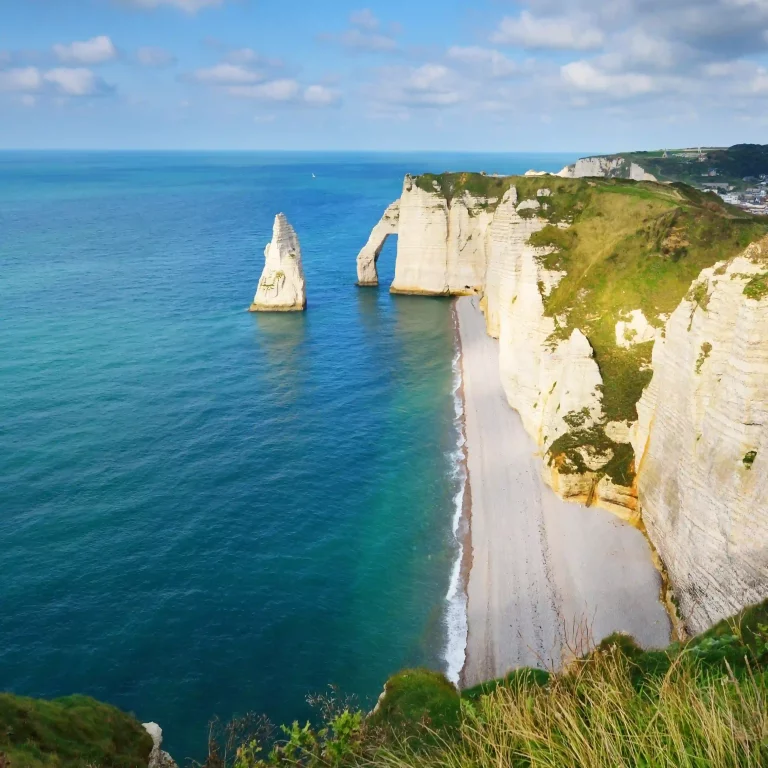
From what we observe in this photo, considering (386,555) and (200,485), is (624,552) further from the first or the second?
(200,485)

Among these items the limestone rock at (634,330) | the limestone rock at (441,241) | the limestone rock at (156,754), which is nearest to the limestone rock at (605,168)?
the limestone rock at (441,241)

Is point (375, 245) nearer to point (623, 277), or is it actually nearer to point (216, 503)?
point (623, 277)

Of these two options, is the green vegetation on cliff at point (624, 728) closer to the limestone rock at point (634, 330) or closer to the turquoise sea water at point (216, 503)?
the turquoise sea water at point (216, 503)

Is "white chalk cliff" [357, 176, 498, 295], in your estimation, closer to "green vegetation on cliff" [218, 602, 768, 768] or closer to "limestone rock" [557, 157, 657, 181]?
"limestone rock" [557, 157, 657, 181]


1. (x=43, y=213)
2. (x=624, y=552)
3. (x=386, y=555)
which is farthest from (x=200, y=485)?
(x=43, y=213)

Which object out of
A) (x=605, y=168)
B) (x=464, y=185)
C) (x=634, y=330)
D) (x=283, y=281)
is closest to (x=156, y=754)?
(x=634, y=330)

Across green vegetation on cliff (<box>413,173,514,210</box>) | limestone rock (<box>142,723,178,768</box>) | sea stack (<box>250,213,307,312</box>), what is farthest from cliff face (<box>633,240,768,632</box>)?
green vegetation on cliff (<box>413,173,514,210</box>)
